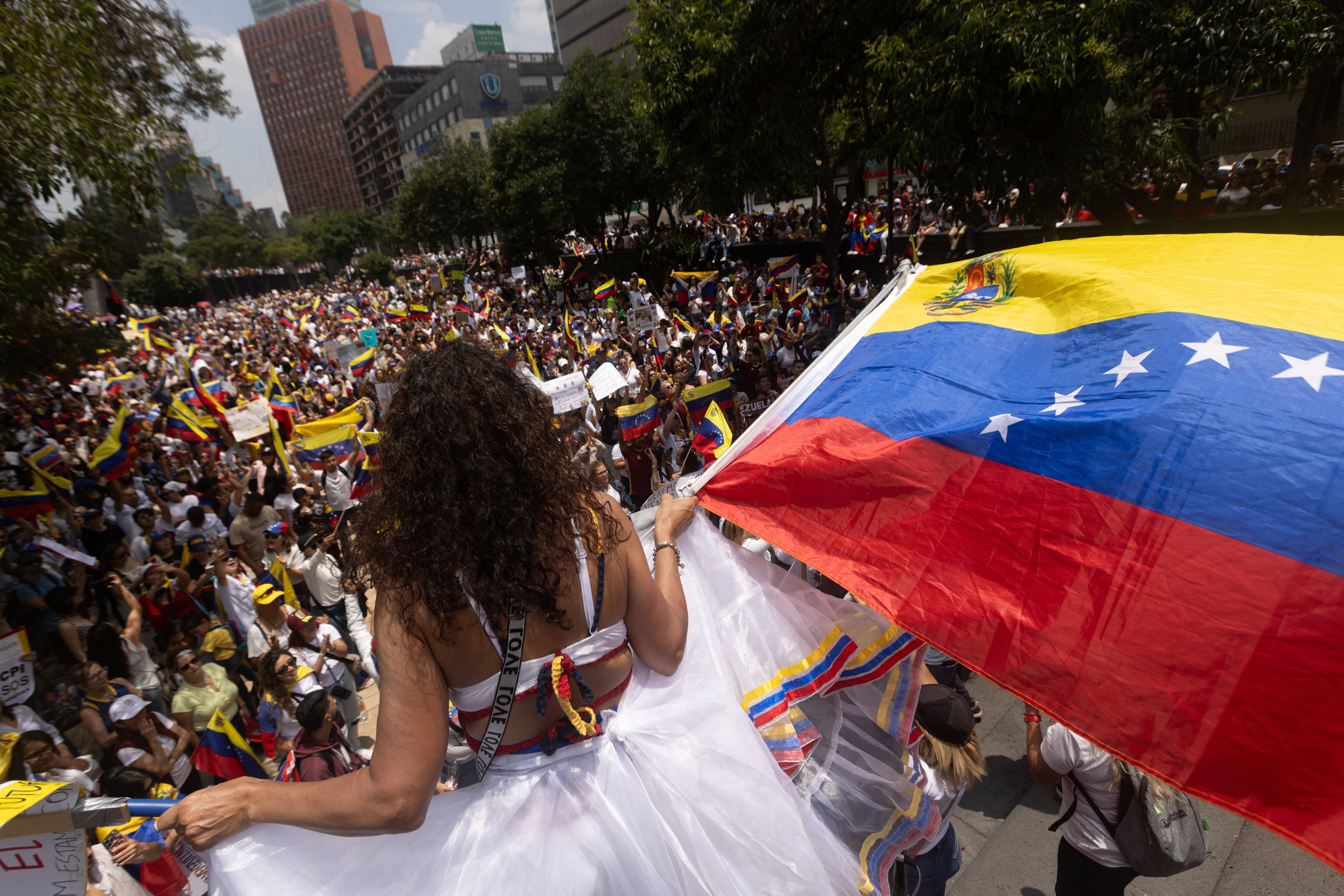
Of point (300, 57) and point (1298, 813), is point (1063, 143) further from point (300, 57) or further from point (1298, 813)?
point (300, 57)

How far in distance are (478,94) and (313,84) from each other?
3464 inches

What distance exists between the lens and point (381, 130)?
113750mm

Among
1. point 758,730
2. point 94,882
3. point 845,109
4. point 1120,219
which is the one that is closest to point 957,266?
point 758,730

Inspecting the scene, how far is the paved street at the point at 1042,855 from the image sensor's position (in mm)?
3334

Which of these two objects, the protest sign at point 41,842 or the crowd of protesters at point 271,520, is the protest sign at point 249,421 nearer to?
the crowd of protesters at point 271,520

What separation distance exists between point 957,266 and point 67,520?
11.2 metres

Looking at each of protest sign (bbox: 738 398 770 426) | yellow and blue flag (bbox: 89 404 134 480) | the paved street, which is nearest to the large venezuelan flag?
the paved street

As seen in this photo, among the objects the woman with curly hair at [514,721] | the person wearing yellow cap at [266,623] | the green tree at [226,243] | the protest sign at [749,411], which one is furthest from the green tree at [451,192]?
the green tree at [226,243]

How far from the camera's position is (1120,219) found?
37.0 ft

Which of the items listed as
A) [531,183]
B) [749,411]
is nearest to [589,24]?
[531,183]

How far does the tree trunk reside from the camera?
9.70 metres

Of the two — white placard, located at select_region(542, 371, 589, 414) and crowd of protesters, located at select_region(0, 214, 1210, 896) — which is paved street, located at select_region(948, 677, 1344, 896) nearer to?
crowd of protesters, located at select_region(0, 214, 1210, 896)

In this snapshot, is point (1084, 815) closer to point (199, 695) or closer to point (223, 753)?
point (223, 753)

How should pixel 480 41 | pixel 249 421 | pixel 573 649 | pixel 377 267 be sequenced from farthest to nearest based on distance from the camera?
1. pixel 480 41
2. pixel 377 267
3. pixel 249 421
4. pixel 573 649
